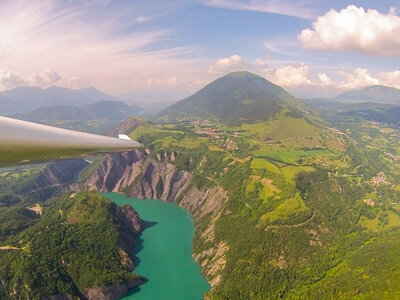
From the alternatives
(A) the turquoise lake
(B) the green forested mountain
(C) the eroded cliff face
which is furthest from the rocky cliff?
(B) the green forested mountain

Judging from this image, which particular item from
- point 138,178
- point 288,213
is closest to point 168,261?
point 288,213

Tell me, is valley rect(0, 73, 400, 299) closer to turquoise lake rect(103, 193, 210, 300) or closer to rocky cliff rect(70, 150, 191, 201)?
rocky cliff rect(70, 150, 191, 201)

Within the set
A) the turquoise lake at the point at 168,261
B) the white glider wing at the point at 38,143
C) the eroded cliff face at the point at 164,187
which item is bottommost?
the turquoise lake at the point at 168,261

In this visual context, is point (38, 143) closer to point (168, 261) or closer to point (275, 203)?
point (168, 261)

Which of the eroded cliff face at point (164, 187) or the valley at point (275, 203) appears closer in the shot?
the valley at point (275, 203)

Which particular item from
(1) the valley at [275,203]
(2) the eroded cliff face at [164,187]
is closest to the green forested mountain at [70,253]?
(2) the eroded cliff face at [164,187]

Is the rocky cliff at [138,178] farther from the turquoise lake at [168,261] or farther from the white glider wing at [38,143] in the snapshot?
the white glider wing at [38,143]

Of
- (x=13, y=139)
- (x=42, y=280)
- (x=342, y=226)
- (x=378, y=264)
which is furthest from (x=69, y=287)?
(x=342, y=226)

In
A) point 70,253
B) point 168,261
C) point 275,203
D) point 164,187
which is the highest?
point 275,203
